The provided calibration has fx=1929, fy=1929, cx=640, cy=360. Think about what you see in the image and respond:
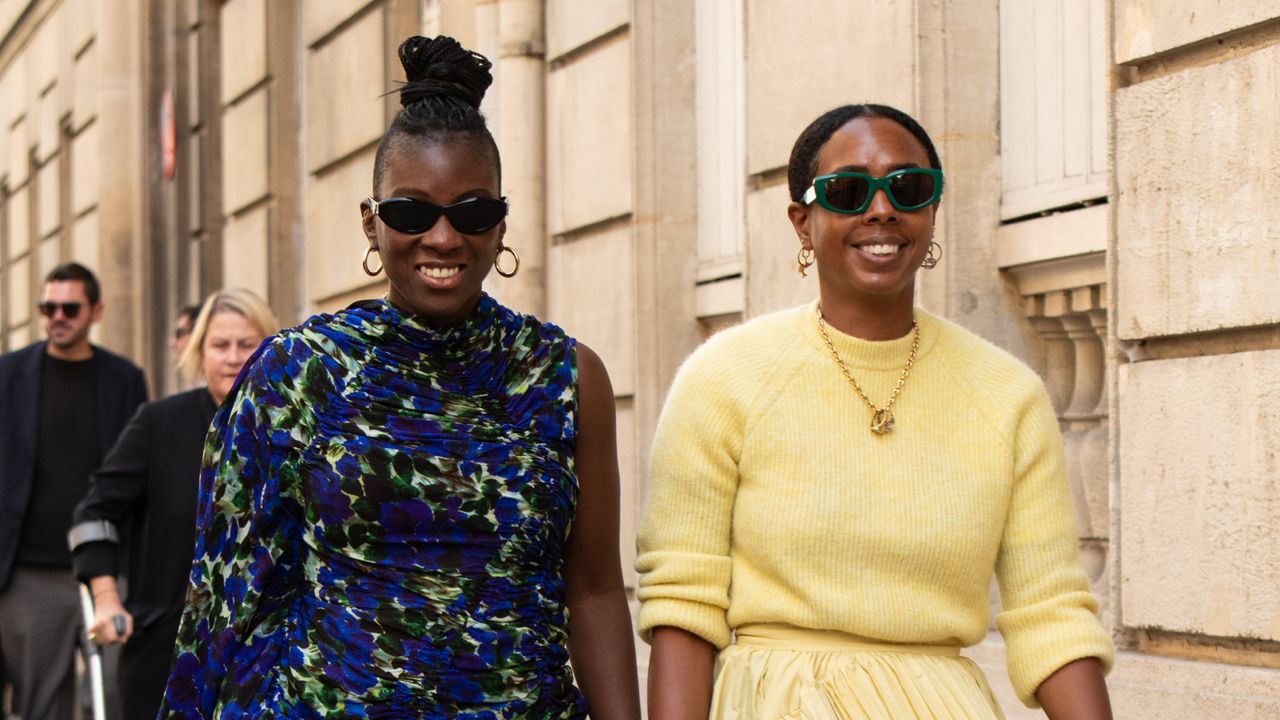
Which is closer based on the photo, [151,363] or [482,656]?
[482,656]

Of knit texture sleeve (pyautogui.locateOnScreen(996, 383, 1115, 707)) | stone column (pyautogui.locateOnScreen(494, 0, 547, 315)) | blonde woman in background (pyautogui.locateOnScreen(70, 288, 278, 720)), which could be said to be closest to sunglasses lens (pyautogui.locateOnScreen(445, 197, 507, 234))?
knit texture sleeve (pyautogui.locateOnScreen(996, 383, 1115, 707))

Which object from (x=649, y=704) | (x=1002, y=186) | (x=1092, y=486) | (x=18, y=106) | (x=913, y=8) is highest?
(x=18, y=106)

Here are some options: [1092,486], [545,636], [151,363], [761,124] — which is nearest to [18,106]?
[151,363]

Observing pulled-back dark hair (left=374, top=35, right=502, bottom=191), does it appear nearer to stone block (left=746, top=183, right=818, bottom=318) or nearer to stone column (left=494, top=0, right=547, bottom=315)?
stone block (left=746, top=183, right=818, bottom=318)

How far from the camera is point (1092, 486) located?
17.8ft

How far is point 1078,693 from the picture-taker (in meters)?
3.11

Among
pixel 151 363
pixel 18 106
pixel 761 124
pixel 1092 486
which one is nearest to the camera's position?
pixel 1092 486

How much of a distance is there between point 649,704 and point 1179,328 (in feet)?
7.34

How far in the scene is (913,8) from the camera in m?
5.93

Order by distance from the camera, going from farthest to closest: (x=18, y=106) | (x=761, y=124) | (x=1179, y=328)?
(x=18, y=106), (x=761, y=124), (x=1179, y=328)

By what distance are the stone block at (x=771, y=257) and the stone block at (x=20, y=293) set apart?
18.4 metres

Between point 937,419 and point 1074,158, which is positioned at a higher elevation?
point 1074,158

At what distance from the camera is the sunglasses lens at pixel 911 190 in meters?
3.13

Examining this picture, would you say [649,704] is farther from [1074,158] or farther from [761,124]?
[761,124]
